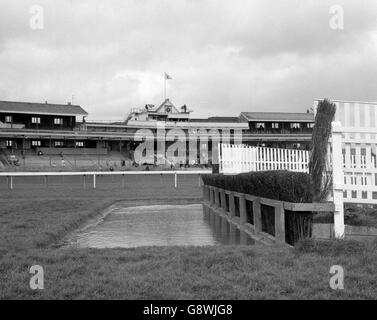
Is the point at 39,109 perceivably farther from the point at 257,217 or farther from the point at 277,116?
the point at 257,217

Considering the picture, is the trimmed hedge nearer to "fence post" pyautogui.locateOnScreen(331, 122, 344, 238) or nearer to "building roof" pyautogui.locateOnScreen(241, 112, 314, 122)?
"fence post" pyautogui.locateOnScreen(331, 122, 344, 238)

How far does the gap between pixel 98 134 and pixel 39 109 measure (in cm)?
894

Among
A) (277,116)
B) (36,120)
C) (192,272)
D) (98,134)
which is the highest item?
(277,116)

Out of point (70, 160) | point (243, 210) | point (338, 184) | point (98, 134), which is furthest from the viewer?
point (98, 134)

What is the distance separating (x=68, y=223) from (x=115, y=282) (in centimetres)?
663

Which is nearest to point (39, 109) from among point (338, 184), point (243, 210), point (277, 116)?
point (277, 116)

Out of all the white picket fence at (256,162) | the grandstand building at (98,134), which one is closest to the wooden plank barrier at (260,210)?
the white picket fence at (256,162)

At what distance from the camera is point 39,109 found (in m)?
70.4

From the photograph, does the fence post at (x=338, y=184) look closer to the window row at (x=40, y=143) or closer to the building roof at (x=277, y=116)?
the window row at (x=40, y=143)

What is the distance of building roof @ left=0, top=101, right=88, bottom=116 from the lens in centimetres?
6856

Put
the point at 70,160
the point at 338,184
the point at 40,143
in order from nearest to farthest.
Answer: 1. the point at 338,184
2. the point at 70,160
3. the point at 40,143
